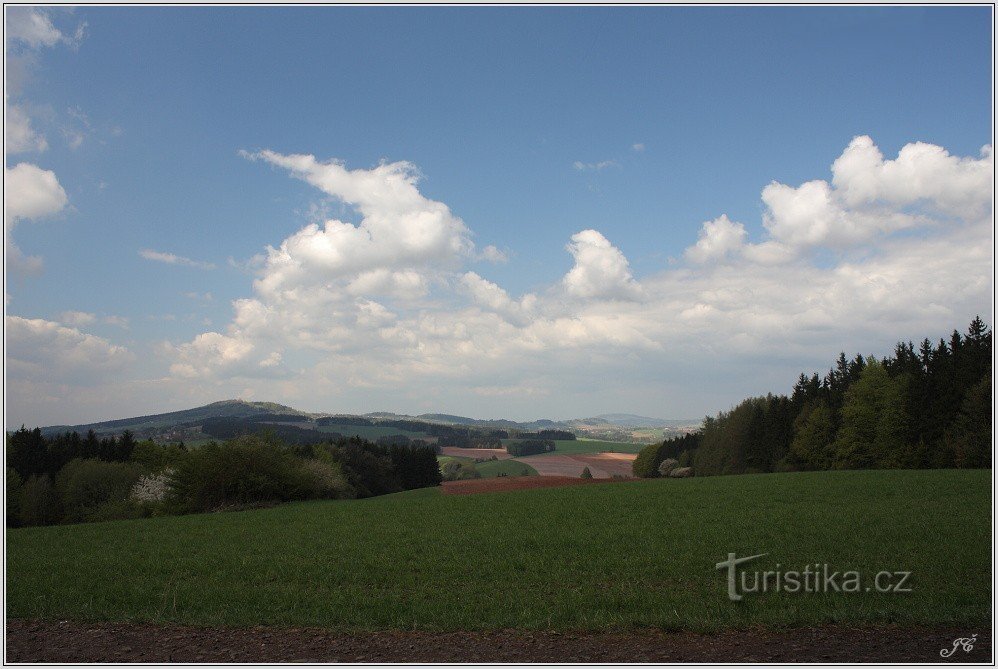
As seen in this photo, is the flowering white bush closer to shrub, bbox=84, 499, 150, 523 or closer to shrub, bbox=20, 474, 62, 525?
shrub, bbox=84, 499, 150, 523

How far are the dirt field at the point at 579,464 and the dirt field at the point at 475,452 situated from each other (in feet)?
26.5

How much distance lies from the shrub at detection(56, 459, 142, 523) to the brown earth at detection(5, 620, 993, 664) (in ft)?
177

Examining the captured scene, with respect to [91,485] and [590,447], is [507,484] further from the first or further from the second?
[590,447]

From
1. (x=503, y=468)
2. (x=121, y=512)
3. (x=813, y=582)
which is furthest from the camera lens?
(x=503, y=468)

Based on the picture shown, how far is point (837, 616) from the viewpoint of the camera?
9.55 m

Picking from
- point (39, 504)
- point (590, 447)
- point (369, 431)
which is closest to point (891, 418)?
point (39, 504)

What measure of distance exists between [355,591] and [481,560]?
4230mm

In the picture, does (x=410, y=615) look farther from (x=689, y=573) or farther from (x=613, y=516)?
(x=613, y=516)

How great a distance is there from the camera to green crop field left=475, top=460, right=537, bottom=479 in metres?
111

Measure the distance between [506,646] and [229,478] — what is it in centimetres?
3788

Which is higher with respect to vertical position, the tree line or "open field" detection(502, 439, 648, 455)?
the tree line

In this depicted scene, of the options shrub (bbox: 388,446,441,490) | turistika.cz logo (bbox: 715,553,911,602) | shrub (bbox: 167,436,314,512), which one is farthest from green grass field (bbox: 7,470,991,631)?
shrub (bbox: 388,446,441,490)

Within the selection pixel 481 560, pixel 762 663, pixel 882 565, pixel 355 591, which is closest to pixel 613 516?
pixel 481 560

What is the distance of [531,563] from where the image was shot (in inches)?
611
